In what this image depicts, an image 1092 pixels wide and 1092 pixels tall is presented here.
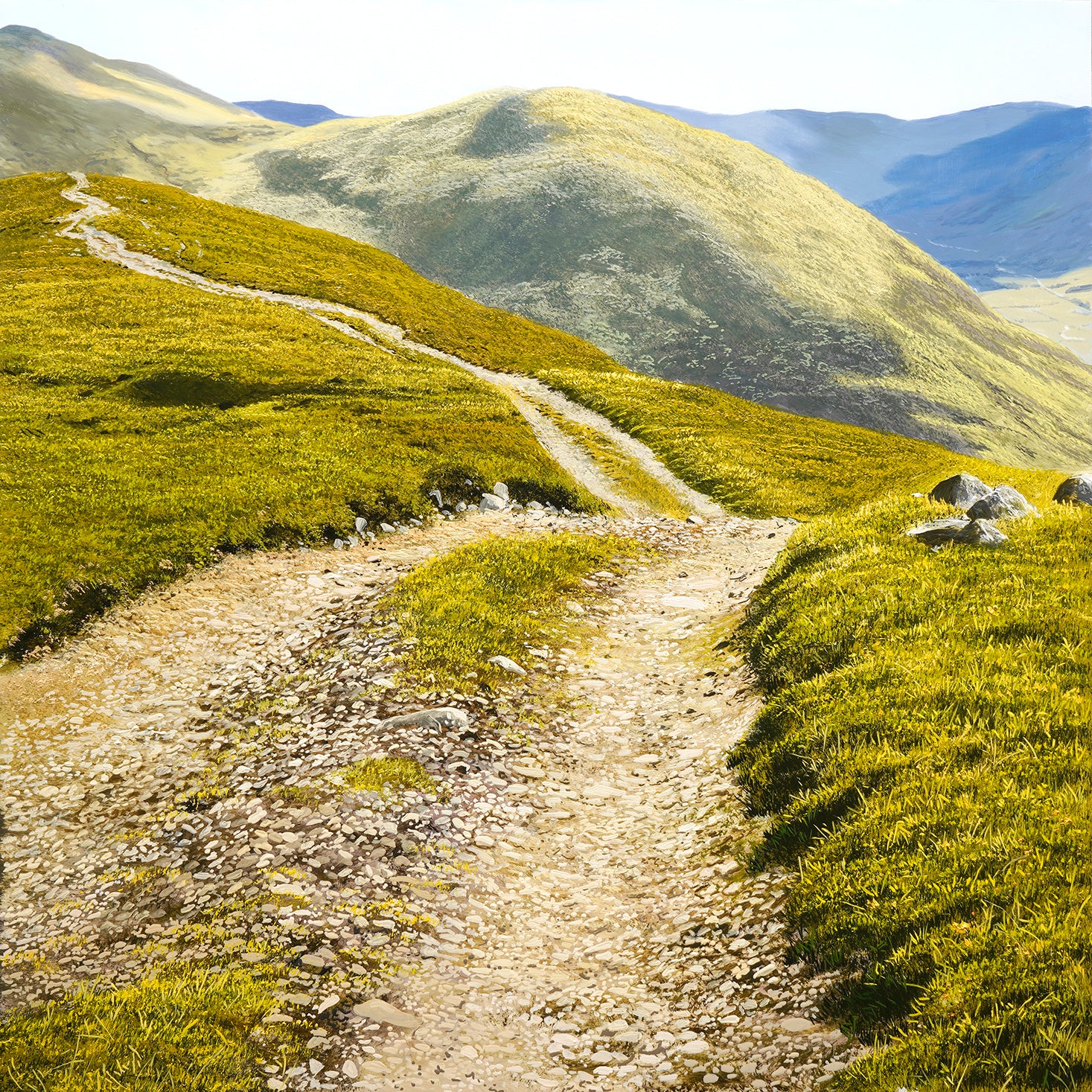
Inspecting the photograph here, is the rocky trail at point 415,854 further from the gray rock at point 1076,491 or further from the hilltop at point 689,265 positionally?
the hilltop at point 689,265

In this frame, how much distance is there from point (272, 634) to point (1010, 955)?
685 inches

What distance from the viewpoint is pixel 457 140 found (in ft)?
643

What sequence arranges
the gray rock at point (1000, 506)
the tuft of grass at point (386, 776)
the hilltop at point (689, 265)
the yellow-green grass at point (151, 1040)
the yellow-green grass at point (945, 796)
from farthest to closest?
1. the hilltop at point (689, 265)
2. the gray rock at point (1000, 506)
3. the tuft of grass at point (386, 776)
4. the yellow-green grass at point (151, 1040)
5. the yellow-green grass at point (945, 796)

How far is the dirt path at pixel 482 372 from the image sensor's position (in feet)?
128

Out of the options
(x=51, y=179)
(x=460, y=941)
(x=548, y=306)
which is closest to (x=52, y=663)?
(x=460, y=941)

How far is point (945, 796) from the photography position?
313 inches

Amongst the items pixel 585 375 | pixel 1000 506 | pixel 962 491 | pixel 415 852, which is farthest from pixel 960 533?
pixel 585 375

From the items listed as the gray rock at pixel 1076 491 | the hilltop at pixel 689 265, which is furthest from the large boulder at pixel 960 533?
the hilltop at pixel 689 265

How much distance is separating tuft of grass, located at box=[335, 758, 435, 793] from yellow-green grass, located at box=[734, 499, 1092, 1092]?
17.6 feet

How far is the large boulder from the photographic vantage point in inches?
564

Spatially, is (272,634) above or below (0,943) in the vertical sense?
above

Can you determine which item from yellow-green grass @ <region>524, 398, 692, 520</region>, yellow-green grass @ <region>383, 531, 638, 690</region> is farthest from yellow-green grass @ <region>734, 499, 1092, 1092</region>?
yellow-green grass @ <region>524, 398, 692, 520</region>

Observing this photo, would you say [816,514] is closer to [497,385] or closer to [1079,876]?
[497,385]

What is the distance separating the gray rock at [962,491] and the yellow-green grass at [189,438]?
17.1 meters
